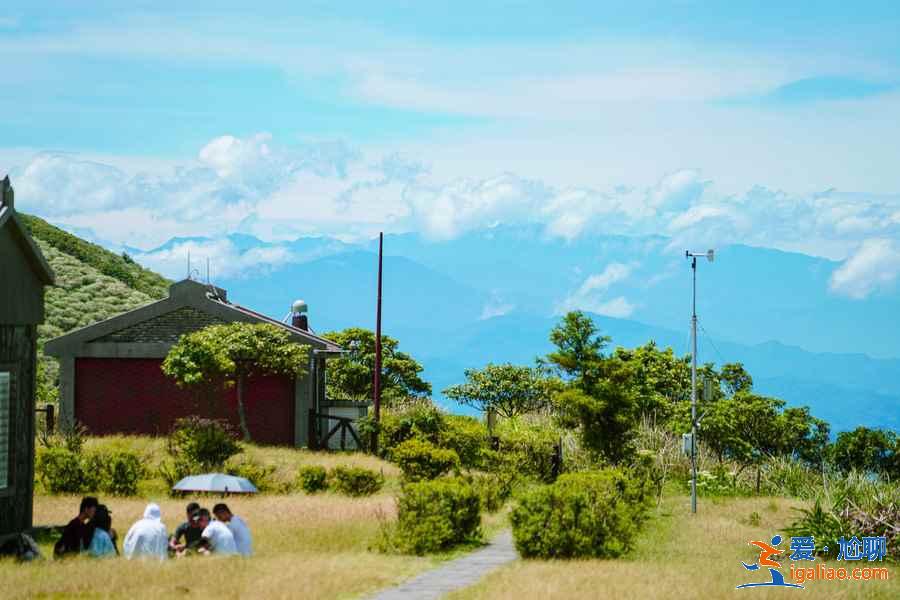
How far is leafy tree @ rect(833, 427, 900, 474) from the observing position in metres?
42.2

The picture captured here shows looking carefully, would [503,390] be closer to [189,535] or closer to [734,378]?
[734,378]

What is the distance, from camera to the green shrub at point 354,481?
29984mm

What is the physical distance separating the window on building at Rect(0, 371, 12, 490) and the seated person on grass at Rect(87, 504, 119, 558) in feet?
11.0

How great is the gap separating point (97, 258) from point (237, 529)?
8306cm

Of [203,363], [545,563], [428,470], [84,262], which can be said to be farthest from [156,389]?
[84,262]

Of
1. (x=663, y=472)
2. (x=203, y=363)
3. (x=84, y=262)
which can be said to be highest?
(x=84, y=262)

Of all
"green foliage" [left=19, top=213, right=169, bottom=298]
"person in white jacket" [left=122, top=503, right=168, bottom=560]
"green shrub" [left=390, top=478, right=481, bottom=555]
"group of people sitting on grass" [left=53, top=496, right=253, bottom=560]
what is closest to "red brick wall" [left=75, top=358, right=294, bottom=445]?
"green shrub" [left=390, top=478, right=481, bottom=555]

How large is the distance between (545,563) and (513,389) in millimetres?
37483

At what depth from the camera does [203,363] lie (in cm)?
3875

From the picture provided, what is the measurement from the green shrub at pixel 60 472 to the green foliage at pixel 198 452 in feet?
6.98

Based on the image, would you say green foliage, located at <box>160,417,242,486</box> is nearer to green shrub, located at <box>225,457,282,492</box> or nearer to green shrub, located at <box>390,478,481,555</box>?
green shrub, located at <box>225,457,282,492</box>

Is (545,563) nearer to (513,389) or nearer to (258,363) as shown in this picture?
(258,363)

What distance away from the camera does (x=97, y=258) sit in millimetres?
97375

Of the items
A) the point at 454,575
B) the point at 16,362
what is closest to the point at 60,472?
the point at 16,362
